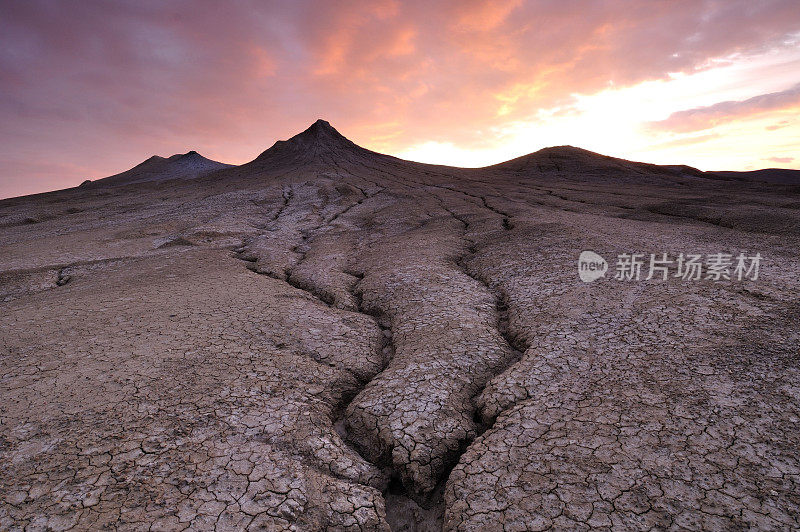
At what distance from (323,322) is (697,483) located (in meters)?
4.23

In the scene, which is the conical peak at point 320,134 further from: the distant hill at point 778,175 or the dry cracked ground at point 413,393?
the distant hill at point 778,175

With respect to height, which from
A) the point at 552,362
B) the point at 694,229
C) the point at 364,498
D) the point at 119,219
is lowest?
the point at 364,498

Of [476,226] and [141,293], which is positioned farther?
[476,226]

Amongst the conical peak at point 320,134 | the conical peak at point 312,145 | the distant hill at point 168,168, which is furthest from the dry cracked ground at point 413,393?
the distant hill at point 168,168

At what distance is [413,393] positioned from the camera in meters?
3.51

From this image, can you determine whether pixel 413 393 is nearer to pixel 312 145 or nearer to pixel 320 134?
pixel 312 145

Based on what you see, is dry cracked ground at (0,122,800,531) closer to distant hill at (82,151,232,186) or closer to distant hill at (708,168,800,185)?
distant hill at (708,168,800,185)

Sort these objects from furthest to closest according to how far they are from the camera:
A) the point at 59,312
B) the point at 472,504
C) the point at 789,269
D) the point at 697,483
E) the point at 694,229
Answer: the point at 694,229 < the point at 59,312 < the point at 789,269 < the point at 472,504 < the point at 697,483

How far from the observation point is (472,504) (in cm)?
247

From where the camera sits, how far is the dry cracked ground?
238 cm

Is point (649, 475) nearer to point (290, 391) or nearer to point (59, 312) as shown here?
point (290, 391)

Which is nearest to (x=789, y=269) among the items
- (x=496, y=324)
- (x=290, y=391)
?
(x=496, y=324)

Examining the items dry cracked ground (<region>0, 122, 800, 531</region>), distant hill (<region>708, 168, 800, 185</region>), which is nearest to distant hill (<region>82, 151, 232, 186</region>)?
dry cracked ground (<region>0, 122, 800, 531</region>)

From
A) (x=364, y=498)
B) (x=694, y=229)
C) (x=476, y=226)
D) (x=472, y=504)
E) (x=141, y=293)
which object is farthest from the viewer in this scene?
(x=476, y=226)
